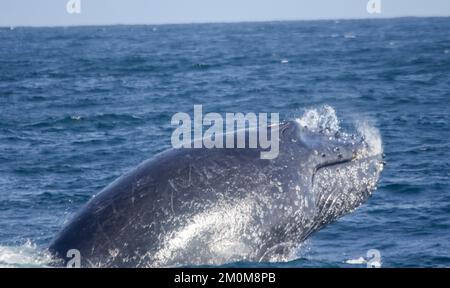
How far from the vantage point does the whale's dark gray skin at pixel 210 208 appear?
7.68 metres

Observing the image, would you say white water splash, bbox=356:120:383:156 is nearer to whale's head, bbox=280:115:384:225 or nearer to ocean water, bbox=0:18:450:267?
whale's head, bbox=280:115:384:225

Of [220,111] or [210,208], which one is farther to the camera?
[220,111]

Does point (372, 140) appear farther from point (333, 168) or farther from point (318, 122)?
point (333, 168)

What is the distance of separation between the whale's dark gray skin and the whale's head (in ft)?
0.05

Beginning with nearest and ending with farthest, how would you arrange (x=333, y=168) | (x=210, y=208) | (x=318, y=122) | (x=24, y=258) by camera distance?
(x=210, y=208), (x=24, y=258), (x=333, y=168), (x=318, y=122)

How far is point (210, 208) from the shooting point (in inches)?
320

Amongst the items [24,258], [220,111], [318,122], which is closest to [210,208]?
[24,258]

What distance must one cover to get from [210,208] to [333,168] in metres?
1.92

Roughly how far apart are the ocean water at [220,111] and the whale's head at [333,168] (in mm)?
782

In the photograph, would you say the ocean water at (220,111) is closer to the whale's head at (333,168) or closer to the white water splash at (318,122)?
the whale's head at (333,168)

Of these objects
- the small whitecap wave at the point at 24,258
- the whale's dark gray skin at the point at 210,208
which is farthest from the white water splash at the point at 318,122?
the small whitecap wave at the point at 24,258

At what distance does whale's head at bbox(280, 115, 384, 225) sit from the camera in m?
9.05
